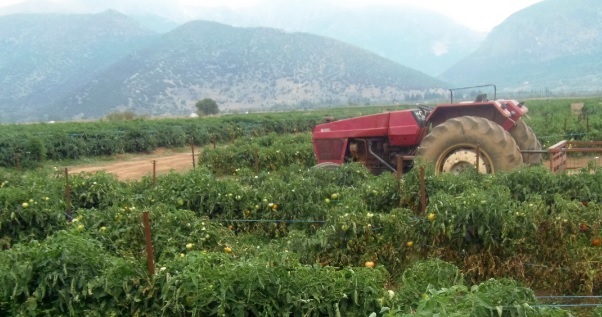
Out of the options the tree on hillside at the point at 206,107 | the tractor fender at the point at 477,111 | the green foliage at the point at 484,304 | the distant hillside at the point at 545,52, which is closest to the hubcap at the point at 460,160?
the tractor fender at the point at 477,111

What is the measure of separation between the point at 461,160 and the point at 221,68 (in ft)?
343

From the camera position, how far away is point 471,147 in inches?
368

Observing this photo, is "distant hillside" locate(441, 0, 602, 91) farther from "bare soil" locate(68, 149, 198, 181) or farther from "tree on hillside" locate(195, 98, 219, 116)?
"bare soil" locate(68, 149, 198, 181)

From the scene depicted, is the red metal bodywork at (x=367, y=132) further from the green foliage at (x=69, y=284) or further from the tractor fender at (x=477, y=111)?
the green foliage at (x=69, y=284)

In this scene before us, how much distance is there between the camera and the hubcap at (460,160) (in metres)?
9.36

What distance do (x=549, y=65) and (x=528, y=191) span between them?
518 ft

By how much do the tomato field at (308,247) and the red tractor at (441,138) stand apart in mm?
1393

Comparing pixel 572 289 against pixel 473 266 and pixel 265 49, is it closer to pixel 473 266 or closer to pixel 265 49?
pixel 473 266

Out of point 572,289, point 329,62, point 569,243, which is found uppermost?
point 329,62

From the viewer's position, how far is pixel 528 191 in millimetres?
7035

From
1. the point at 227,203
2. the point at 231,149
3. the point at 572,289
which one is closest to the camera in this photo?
the point at 572,289

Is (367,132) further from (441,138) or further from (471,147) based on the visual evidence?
(471,147)

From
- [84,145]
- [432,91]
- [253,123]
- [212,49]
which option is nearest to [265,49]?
[212,49]

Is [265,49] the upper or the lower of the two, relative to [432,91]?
upper
